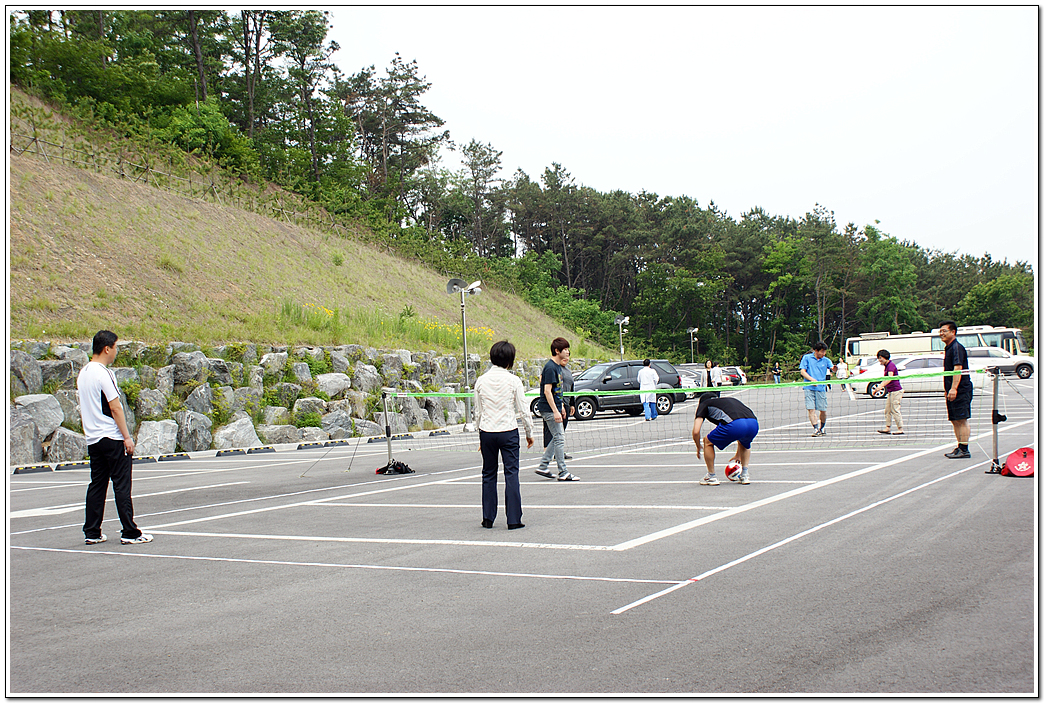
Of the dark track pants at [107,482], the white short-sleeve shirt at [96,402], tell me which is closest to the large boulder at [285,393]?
the dark track pants at [107,482]

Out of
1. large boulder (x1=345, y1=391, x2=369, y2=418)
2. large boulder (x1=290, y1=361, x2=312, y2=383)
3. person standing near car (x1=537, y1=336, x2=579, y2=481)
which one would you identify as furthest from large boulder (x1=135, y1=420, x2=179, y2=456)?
person standing near car (x1=537, y1=336, x2=579, y2=481)

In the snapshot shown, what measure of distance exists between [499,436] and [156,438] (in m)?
13.3

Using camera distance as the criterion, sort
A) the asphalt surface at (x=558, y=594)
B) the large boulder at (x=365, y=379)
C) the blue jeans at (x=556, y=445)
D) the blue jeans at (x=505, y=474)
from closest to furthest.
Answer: the asphalt surface at (x=558, y=594) → the blue jeans at (x=505, y=474) → the blue jeans at (x=556, y=445) → the large boulder at (x=365, y=379)

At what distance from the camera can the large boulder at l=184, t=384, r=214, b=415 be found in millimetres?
19484

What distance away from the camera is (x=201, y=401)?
64.3 ft

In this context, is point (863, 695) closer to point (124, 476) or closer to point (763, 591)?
point (763, 591)

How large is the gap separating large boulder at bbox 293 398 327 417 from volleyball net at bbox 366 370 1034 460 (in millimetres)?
→ 1907

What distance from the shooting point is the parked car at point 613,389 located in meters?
25.9

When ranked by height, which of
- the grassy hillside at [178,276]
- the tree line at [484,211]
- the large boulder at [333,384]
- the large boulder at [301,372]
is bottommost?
the large boulder at [333,384]

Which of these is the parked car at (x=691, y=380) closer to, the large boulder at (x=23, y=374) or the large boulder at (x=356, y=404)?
the large boulder at (x=356, y=404)

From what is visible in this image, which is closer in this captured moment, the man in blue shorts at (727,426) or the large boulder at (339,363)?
the man in blue shorts at (727,426)

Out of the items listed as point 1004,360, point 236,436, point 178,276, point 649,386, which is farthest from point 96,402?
point 1004,360

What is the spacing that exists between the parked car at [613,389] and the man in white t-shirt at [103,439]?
18443 millimetres

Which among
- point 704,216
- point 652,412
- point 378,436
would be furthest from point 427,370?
point 704,216
